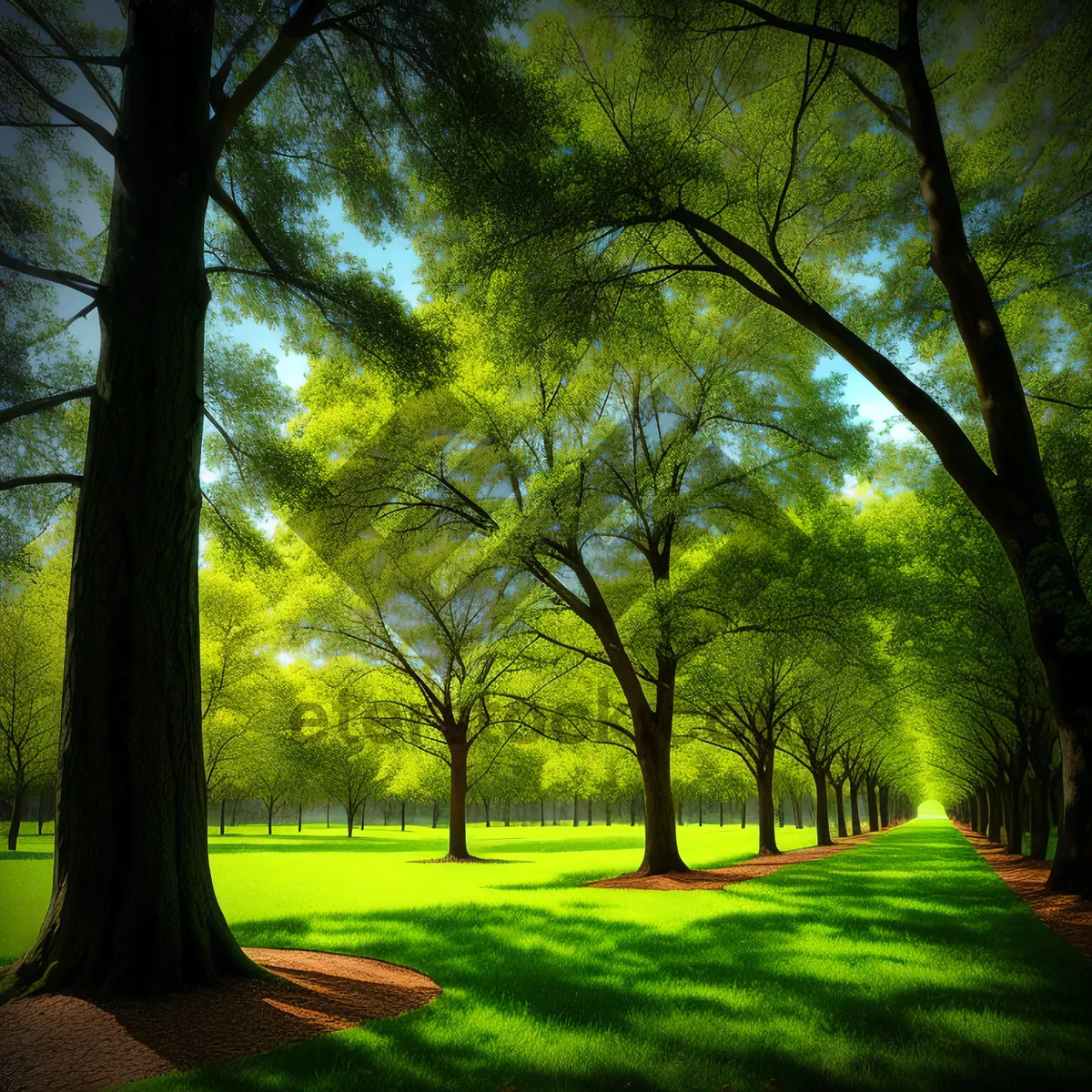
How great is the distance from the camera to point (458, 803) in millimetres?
24188

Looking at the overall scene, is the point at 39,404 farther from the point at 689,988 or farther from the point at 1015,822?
the point at 1015,822

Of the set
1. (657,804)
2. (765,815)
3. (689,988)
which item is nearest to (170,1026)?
(689,988)

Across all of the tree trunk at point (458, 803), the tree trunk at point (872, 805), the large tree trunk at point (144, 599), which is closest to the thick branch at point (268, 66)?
the large tree trunk at point (144, 599)

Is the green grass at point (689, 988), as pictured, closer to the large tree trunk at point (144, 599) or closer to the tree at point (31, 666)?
the large tree trunk at point (144, 599)

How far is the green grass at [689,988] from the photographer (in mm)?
3977

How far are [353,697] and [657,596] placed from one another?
46.5 ft

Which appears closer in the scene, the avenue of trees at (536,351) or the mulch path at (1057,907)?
the avenue of trees at (536,351)

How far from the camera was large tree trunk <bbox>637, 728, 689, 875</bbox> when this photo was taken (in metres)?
15.6

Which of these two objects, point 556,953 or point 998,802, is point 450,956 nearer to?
point 556,953

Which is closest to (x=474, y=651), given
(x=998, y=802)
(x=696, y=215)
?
(x=696, y=215)

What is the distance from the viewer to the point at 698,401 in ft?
49.4

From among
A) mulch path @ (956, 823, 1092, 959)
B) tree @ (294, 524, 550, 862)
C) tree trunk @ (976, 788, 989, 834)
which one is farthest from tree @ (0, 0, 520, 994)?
tree trunk @ (976, 788, 989, 834)

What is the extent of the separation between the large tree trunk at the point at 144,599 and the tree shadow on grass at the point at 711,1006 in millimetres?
1706

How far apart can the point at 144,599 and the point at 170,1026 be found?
2.76 metres
